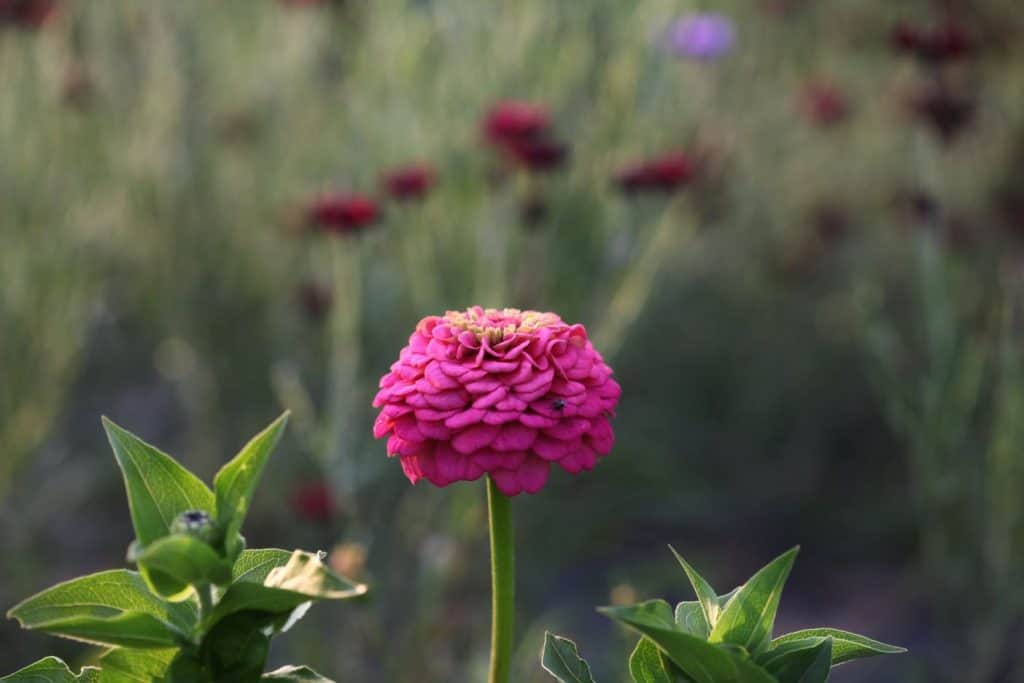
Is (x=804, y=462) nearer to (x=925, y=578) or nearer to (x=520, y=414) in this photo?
(x=925, y=578)

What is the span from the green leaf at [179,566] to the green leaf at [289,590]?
2 centimetres

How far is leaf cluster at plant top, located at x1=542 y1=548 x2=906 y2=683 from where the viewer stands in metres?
0.86

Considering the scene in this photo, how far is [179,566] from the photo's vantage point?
84 centimetres

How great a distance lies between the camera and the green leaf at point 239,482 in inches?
35.4

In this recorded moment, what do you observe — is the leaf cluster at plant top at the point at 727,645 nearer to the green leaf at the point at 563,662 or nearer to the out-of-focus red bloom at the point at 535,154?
the green leaf at the point at 563,662

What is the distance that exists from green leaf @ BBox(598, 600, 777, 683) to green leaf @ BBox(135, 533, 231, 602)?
28 centimetres

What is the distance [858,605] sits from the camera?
12.5 ft

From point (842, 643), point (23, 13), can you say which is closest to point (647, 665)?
point (842, 643)

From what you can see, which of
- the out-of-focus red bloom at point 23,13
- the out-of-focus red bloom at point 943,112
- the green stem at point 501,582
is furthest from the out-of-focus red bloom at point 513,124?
the green stem at point 501,582

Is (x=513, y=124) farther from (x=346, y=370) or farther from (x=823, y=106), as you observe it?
(x=823, y=106)

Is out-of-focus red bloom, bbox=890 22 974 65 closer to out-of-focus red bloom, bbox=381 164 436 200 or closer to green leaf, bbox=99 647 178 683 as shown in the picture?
out-of-focus red bloom, bbox=381 164 436 200

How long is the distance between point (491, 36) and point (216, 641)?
2.67m

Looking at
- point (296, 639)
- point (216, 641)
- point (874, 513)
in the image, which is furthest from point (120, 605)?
point (874, 513)

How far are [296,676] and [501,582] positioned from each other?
187 mm
